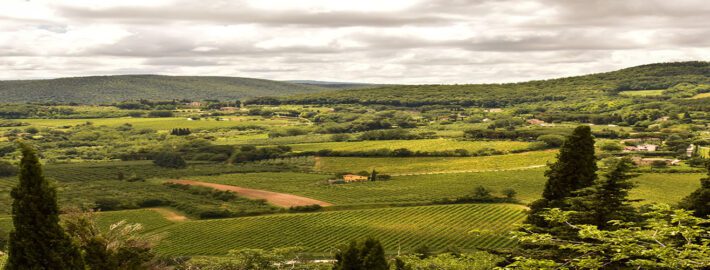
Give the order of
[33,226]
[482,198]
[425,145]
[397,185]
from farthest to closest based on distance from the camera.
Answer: [425,145]
[397,185]
[482,198]
[33,226]

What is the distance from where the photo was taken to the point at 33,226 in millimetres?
30797

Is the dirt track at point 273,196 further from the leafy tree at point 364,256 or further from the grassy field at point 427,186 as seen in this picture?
the leafy tree at point 364,256

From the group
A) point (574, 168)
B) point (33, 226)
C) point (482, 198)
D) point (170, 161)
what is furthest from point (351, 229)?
point (170, 161)

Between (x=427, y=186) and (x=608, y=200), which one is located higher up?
(x=608, y=200)

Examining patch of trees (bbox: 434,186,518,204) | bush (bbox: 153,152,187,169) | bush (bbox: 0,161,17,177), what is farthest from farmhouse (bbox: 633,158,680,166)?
bush (bbox: 0,161,17,177)

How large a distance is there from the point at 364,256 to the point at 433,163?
119121mm

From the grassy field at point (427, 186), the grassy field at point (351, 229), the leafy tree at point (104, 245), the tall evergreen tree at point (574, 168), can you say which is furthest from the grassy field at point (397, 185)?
the tall evergreen tree at point (574, 168)

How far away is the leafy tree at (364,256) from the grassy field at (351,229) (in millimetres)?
45246

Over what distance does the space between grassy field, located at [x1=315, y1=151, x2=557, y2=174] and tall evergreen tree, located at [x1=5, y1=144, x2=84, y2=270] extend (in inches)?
4924

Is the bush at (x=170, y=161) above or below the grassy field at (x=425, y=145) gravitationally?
below

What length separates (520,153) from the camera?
553 feet

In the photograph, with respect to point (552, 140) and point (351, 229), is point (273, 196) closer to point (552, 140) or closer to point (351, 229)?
point (351, 229)

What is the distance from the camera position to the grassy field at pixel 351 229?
9188cm

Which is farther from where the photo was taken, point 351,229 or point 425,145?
point 425,145
